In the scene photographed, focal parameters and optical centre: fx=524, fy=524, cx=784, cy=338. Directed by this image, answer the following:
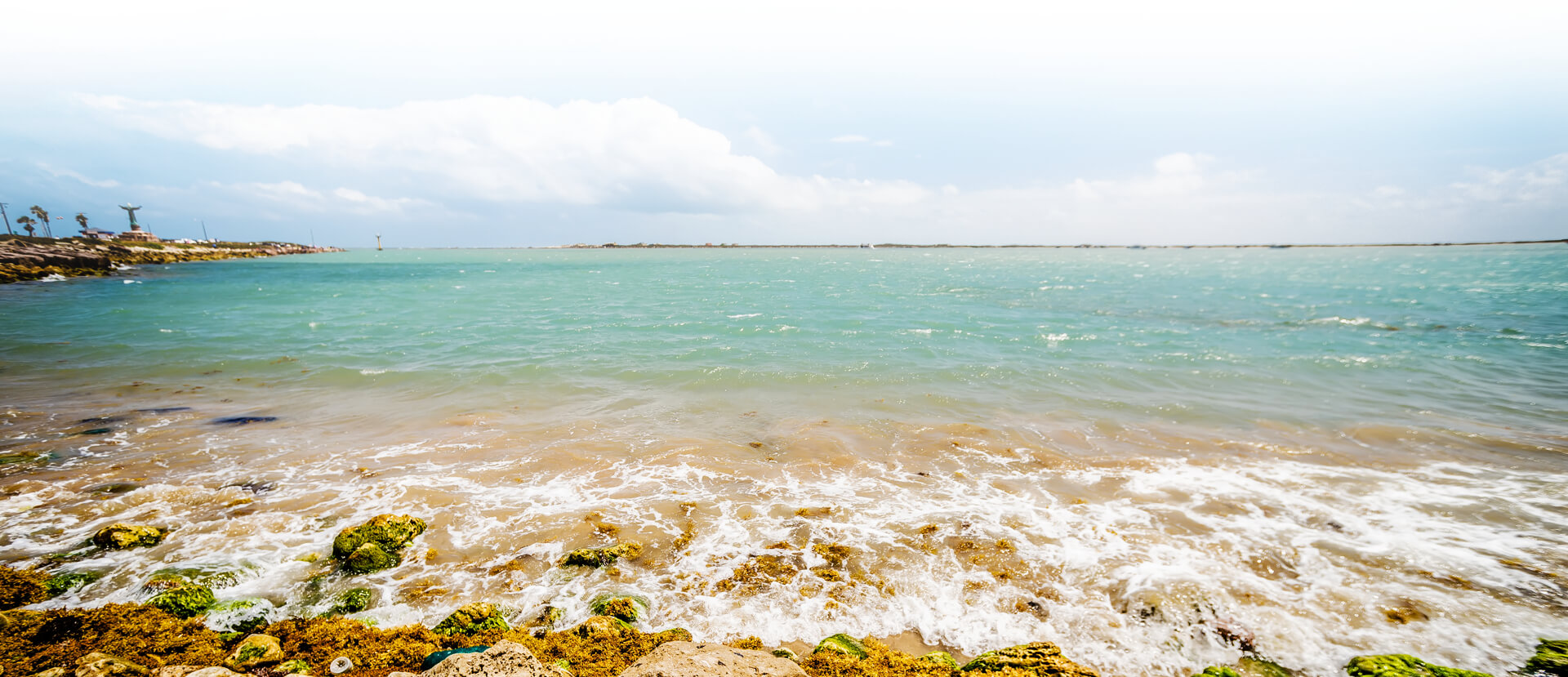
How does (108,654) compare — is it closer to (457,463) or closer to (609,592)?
(609,592)

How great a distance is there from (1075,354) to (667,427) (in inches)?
557

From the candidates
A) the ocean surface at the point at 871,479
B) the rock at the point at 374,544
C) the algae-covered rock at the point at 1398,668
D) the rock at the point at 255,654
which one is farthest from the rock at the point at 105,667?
the algae-covered rock at the point at 1398,668

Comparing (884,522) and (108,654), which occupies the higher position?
(108,654)

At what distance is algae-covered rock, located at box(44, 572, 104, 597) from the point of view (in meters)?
5.15

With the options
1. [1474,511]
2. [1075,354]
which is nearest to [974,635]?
[1474,511]

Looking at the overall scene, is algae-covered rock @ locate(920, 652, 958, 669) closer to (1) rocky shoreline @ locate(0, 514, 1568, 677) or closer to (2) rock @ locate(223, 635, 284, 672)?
(1) rocky shoreline @ locate(0, 514, 1568, 677)

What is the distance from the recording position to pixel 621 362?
16641 mm

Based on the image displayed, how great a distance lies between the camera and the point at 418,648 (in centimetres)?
436

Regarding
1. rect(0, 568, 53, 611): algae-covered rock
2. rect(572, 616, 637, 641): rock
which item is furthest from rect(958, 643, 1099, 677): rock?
rect(0, 568, 53, 611): algae-covered rock

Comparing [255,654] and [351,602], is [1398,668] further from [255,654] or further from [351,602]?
[351,602]

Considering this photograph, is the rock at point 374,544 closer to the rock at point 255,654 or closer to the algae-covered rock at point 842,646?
the rock at point 255,654

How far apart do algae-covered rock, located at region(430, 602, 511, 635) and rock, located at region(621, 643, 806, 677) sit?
203cm

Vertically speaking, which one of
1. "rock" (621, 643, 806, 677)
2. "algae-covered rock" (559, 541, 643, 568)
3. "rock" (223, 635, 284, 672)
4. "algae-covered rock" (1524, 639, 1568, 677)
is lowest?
"algae-covered rock" (1524, 639, 1568, 677)

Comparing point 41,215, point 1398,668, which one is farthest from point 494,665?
point 41,215
